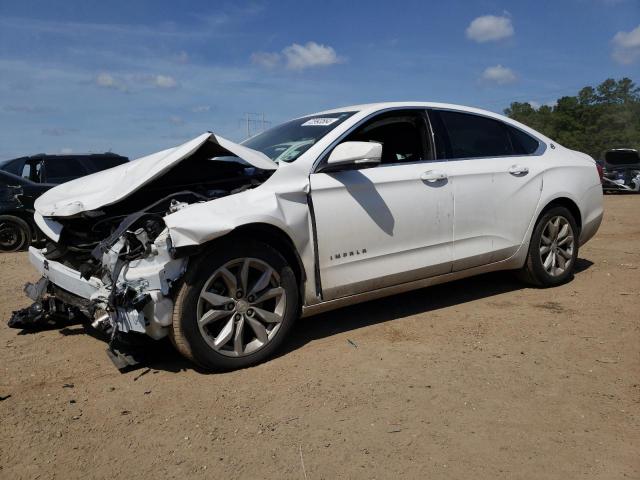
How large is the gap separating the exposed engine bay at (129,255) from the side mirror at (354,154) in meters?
0.46

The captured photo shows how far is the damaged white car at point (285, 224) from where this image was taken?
3270 millimetres

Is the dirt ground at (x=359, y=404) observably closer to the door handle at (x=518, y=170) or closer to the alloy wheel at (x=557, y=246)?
the alloy wheel at (x=557, y=246)

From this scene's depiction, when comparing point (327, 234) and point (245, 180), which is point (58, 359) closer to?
point (245, 180)

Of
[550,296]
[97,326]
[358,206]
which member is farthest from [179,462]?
[550,296]

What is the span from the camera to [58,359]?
3.81m

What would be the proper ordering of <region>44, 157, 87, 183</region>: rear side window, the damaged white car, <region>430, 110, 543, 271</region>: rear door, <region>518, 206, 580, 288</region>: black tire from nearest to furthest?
the damaged white car < <region>430, 110, 543, 271</region>: rear door < <region>518, 206, 580, 288</region>: black tire < <region>44, 157, 87, 183</region>: rear side window

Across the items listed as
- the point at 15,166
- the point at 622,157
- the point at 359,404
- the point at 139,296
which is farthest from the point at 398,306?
the point at 622,157

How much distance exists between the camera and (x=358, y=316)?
4.57m

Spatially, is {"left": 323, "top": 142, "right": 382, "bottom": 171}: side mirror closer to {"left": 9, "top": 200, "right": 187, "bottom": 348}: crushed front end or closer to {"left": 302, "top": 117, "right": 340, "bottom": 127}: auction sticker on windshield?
{"left": 302, "top": 117, "right": 340, "bottom": 127}: auction sticker on windshield

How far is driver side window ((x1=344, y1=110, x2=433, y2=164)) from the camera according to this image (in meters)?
4.37

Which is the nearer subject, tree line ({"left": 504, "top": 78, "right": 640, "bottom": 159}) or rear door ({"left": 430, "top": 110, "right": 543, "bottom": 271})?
rear door ({"left": 430, "top": 110, "right": 543, "bottom": 271})

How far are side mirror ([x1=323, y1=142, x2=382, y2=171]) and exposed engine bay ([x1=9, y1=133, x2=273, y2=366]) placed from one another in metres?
0.46

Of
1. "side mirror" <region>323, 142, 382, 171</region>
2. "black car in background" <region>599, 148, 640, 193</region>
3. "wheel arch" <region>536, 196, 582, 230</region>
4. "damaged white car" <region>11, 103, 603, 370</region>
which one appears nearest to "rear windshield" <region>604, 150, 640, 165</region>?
"black car in background" <region>599, 148, 640, 193</region>

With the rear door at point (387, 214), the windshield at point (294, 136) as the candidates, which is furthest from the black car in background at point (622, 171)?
the windshield at point (294, 136)
